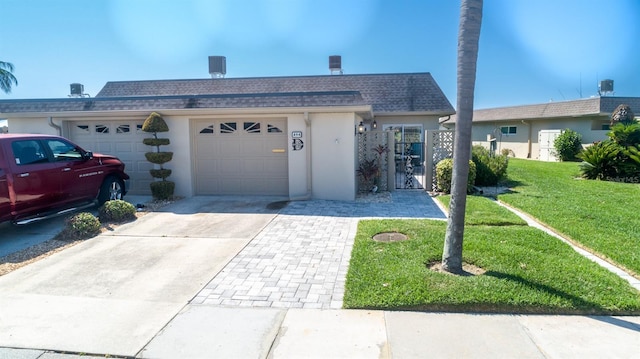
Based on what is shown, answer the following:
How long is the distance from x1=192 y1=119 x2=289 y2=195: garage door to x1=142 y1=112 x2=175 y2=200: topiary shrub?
87 centimetres

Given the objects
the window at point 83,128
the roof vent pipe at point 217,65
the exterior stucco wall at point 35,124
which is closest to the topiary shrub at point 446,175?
the window at point 83,128

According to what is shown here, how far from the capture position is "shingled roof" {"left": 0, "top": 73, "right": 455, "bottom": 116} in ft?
33.6

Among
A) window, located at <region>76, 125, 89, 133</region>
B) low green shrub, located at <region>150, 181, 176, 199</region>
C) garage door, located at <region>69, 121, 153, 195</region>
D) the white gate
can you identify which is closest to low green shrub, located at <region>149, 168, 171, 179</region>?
low green shrub, located at <region>150, 181, 176, 199</region>

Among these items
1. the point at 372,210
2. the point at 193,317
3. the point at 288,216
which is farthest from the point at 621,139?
the point at 193,317

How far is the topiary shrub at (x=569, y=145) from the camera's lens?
21.7m

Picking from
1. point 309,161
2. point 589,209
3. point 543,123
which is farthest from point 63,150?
point 543,123

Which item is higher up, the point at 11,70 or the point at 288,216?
the point at 11,70

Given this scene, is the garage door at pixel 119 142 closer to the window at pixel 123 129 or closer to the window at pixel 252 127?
the window at pixel 123 129

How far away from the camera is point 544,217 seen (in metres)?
8.01

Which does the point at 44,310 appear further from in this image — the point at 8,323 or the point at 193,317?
the point at 193,317

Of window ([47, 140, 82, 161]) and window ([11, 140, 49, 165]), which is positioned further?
window ([47, 140, 82, 161])

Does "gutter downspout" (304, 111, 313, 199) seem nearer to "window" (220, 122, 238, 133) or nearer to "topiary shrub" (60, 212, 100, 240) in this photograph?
"window" (220, 122, 238, 133)

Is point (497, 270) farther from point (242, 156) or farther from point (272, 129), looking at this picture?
point (242, 156)

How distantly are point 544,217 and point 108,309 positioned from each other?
26.0ft
